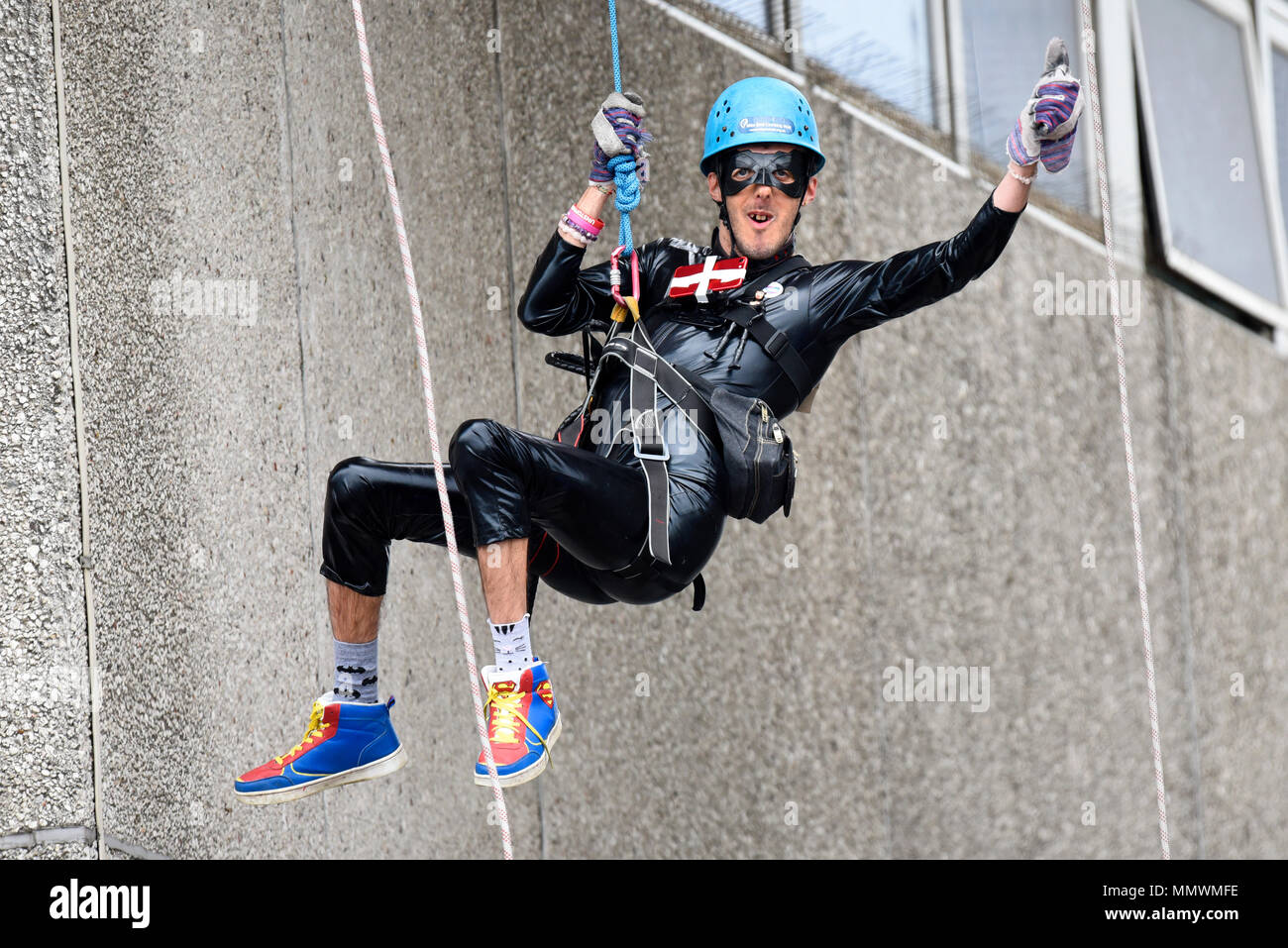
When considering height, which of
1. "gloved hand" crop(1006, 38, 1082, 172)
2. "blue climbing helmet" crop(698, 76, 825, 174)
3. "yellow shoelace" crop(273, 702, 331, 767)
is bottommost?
"yellow shoelace" crop(273, 702, 331, 767)

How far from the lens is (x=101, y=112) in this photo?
13.8ft

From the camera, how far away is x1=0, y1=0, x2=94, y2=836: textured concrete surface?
4051 millimetres

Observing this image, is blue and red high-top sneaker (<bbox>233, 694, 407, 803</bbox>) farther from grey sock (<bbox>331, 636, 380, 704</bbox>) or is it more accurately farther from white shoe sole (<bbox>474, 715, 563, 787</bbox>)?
white shoe sole (<bbox>474, 715, 563, 787</bbox>)

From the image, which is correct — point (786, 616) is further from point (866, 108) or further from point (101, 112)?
point (101, 112)

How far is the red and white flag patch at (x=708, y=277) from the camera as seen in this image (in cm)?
341

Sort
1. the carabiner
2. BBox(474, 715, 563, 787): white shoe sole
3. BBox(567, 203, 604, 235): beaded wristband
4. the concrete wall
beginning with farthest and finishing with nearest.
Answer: the concrete wall, the carabiner, BBox(567, 203, 604, 235): beaded wristband, BBox(474, 715, 563, 787): white shoe sole

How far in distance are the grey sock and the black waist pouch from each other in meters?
0.88

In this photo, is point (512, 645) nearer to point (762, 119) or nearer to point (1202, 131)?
point (762, 119)

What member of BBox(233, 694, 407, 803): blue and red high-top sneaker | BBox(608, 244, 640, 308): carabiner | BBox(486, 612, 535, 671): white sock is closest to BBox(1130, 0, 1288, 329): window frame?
BBox(608, 244, 640, 308): carabiner

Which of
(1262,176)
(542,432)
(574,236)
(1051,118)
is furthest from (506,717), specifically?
(1262,176)

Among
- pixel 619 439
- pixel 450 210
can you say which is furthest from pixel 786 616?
pixel 619 439

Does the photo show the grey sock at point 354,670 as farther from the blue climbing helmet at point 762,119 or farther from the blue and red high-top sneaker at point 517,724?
the blue climbing helmet at point 762,119

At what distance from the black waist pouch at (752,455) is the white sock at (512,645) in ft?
1.87

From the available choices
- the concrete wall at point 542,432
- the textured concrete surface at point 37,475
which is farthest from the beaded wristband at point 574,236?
the textured concrete surface at point 37,475
